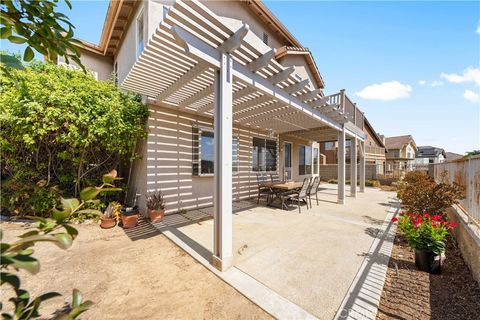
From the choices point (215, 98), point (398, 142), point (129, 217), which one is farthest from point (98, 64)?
point (398, 142)

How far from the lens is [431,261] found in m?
3.04

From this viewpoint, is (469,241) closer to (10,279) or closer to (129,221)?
(10,279)

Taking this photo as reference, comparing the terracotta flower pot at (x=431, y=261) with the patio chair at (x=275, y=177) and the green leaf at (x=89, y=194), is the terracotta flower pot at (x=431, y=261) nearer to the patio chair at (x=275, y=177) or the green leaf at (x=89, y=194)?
the green leaf at (x=89, y=194)

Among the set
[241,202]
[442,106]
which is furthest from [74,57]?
[442,106]

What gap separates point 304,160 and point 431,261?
9.15m

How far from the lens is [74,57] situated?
1082 millimetres

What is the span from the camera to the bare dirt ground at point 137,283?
2258 mm

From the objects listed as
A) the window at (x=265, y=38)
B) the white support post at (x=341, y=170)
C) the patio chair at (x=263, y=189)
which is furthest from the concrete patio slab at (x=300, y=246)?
the window at (x=265, y=38)

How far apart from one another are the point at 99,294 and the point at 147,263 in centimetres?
77

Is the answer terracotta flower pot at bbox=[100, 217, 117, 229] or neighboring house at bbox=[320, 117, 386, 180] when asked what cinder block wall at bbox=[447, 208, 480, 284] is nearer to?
terracotta flower pot at bbox=[100, 217, 117, 229]

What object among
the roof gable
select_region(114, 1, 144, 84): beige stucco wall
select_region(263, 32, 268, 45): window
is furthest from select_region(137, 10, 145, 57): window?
the roof gable

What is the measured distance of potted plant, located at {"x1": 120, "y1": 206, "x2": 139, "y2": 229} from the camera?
4.89m

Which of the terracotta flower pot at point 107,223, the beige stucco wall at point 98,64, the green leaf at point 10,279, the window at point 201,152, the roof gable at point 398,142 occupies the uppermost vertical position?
the beige stucco wall at point 98,64

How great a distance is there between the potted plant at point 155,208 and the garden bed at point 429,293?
474cm
